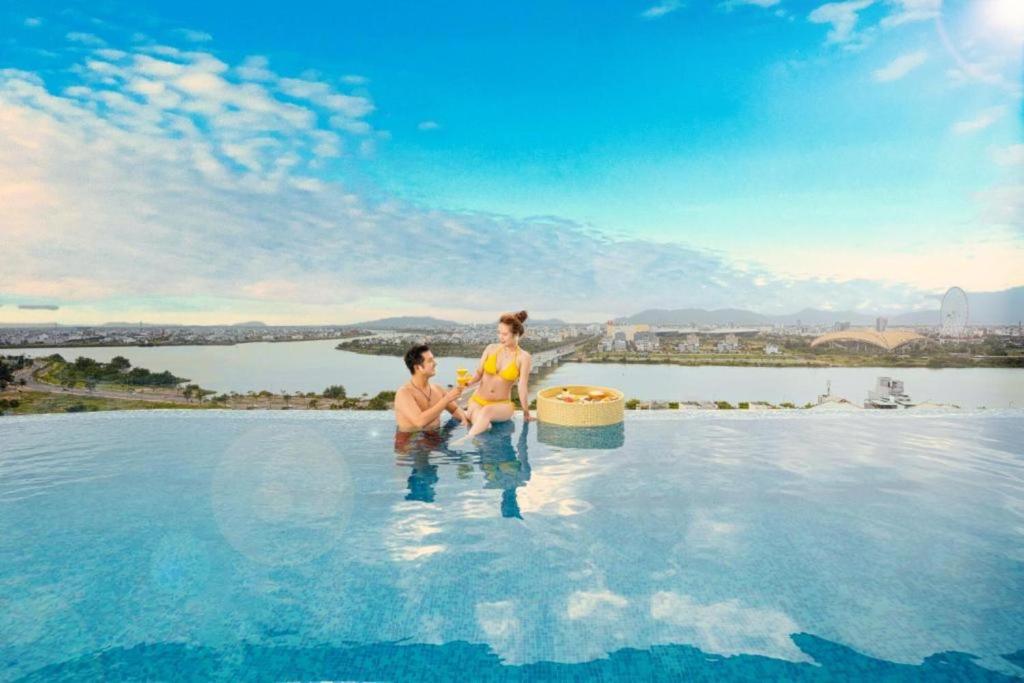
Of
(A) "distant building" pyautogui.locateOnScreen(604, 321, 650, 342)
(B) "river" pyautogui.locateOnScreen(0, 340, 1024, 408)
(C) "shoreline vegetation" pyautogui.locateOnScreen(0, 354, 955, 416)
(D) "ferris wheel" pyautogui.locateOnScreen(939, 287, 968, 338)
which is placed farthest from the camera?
(A) "distant building" pyautogui.locateOnScreen(604, 321, 650, 342)

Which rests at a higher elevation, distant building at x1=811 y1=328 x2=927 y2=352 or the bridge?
distant building at x1=811 y1=328 x2=927 y2=352

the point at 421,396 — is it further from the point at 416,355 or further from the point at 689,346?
the point at 689,346

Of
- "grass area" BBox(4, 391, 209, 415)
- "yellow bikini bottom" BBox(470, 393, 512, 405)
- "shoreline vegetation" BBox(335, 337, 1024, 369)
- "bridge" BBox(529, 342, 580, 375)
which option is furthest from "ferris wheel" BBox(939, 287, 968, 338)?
"grass area" BBox(4, 391, 209, 415)

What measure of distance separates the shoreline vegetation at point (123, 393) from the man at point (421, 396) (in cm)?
2405

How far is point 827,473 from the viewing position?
5797 millimetres

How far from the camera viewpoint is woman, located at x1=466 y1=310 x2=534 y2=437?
21.7 ft

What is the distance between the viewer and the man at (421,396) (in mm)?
6145

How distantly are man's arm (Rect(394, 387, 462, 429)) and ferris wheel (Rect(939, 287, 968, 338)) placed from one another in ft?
148

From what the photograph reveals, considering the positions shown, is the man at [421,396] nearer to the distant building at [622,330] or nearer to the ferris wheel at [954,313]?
the ferris wheel at [954,313]

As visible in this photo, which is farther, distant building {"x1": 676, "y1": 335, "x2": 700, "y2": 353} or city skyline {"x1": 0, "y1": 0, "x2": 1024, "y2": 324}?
distant building {"x1": 676, "y1": 335, "x2": 700, "y2": 353}


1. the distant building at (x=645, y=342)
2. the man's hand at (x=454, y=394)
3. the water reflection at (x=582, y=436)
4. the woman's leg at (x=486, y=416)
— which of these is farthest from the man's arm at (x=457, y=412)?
the distant building at (x=645, y=342)

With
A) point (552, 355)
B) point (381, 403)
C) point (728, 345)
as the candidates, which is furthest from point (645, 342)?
point (381, 403)

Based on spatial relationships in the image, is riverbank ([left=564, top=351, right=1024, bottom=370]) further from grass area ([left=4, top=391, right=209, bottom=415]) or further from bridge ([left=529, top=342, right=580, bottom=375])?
grass area ([left=4, top=391, right=209, bottom=415])

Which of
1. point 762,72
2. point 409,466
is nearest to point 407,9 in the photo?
point 762,72
